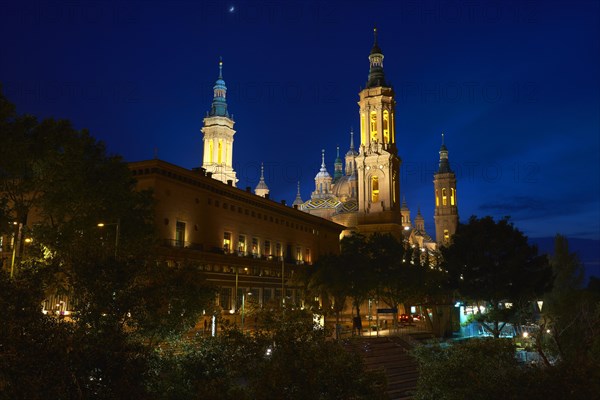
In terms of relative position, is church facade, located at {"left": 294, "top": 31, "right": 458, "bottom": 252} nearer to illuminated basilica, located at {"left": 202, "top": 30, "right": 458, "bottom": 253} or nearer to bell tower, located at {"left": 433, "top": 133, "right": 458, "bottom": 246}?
illuminated basilica, located at {"left": 202, "top": 30, "right": 458, "bottom": 253}

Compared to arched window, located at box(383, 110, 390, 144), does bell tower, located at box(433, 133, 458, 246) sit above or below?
below

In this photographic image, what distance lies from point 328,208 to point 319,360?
104m

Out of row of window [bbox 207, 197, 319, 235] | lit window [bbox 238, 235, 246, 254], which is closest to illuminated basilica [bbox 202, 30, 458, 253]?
row of window [bbox 207, 197, 319, 235]

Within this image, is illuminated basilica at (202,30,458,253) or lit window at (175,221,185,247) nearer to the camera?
lit window at (175,221,185,247)

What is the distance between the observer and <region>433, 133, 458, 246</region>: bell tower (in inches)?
5428

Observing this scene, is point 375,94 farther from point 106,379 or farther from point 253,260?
point 106,379

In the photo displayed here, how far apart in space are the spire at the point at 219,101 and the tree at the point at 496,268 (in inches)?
2384

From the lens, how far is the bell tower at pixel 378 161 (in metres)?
99.8

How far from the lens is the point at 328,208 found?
118 meters

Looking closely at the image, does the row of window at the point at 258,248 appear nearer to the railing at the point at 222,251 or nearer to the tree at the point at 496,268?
the railing at the point at 222,251

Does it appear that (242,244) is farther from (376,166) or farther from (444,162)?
(444,162)

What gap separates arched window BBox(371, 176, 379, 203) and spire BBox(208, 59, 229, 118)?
28958 millimetres

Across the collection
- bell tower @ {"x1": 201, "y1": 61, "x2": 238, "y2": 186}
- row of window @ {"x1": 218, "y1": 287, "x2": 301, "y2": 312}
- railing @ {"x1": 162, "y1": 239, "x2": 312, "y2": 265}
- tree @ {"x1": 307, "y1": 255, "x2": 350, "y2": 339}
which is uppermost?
bell tower @ {"x1": 201, "y1": 61, "x2": 238, "y2": 186}

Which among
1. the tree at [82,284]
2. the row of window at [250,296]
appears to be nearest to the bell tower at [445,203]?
the row of window at [250,296]
